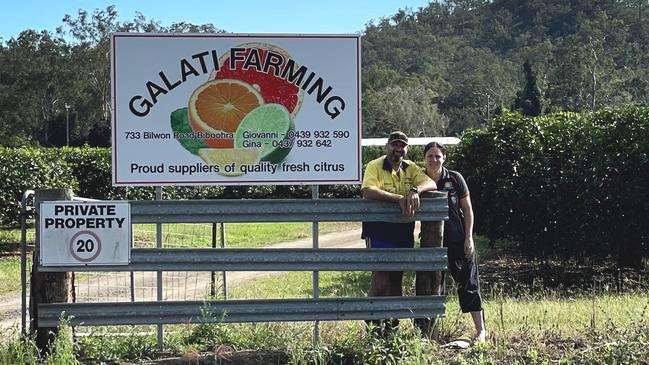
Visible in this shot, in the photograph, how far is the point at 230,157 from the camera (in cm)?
586

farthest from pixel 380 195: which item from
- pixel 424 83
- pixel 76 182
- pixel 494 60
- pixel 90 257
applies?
pixel 494 60

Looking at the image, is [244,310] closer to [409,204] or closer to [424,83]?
[409,204]

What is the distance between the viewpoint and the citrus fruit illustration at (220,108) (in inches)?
229

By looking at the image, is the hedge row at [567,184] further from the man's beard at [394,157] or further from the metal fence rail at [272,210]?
the metal fence rail at [272,210]

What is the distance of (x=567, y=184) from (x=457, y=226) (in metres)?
6.87

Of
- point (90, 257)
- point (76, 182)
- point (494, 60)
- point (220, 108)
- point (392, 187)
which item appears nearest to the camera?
point (90, 257)

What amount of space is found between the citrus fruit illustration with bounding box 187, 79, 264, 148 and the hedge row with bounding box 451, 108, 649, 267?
7786 millimetres

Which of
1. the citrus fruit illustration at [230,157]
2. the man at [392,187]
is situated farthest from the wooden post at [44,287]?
the man at [392,187]

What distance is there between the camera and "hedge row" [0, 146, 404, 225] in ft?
58.5

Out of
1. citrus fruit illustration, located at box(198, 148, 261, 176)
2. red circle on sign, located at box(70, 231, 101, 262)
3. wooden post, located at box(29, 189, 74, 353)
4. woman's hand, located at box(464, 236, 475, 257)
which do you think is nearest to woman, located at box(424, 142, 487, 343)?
woman's hand, located at box(464, 236, 475, 257)

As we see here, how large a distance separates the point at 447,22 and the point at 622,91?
314 ft

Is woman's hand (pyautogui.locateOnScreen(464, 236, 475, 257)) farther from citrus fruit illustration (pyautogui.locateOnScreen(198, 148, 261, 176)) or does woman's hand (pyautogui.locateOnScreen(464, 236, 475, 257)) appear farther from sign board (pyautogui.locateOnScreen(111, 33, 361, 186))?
citrus fruit illustration (pyautogui.locateOnScreen(198, 148, 261, 176))

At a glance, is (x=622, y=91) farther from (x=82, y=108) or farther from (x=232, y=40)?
(x=232, y=40)

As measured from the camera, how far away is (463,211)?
6242mm
